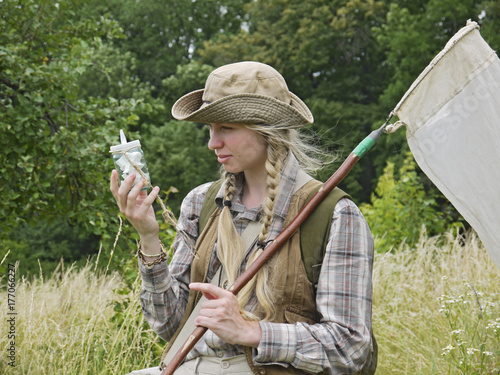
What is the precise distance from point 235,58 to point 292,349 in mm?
20703

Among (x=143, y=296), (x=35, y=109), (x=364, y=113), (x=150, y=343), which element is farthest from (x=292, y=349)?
(x=364, y=113)

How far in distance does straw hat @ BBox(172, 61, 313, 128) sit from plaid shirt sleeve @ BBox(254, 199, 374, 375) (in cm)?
39

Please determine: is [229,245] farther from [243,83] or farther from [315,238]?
[243,83]

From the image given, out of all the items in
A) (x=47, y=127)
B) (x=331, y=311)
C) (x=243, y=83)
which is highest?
(x=47, y=127)

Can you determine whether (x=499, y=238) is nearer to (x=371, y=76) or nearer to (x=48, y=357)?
(x=48, y=357)

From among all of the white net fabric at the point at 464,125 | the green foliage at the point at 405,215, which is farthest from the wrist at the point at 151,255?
the green foliage at the point at 405,215

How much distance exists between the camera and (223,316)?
1920mm

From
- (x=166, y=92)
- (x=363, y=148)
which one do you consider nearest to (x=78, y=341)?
(x=363, y=148)

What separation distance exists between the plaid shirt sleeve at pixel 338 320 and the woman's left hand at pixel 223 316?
0.08 m

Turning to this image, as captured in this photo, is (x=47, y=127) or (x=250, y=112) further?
(x=47, y=127)

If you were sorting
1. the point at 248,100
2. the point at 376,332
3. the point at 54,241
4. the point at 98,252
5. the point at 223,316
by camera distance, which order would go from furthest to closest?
the point at 54,241 < the point at 98,252 < the point at 376,332 < the point at 248,100 < the point at 223,316

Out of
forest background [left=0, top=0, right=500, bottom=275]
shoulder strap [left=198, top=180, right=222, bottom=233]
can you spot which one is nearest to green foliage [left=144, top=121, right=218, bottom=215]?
forest background [left=0, top=0, right=500, bottom=275]

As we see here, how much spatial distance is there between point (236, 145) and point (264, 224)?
297mm

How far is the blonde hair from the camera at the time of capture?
2.09m
